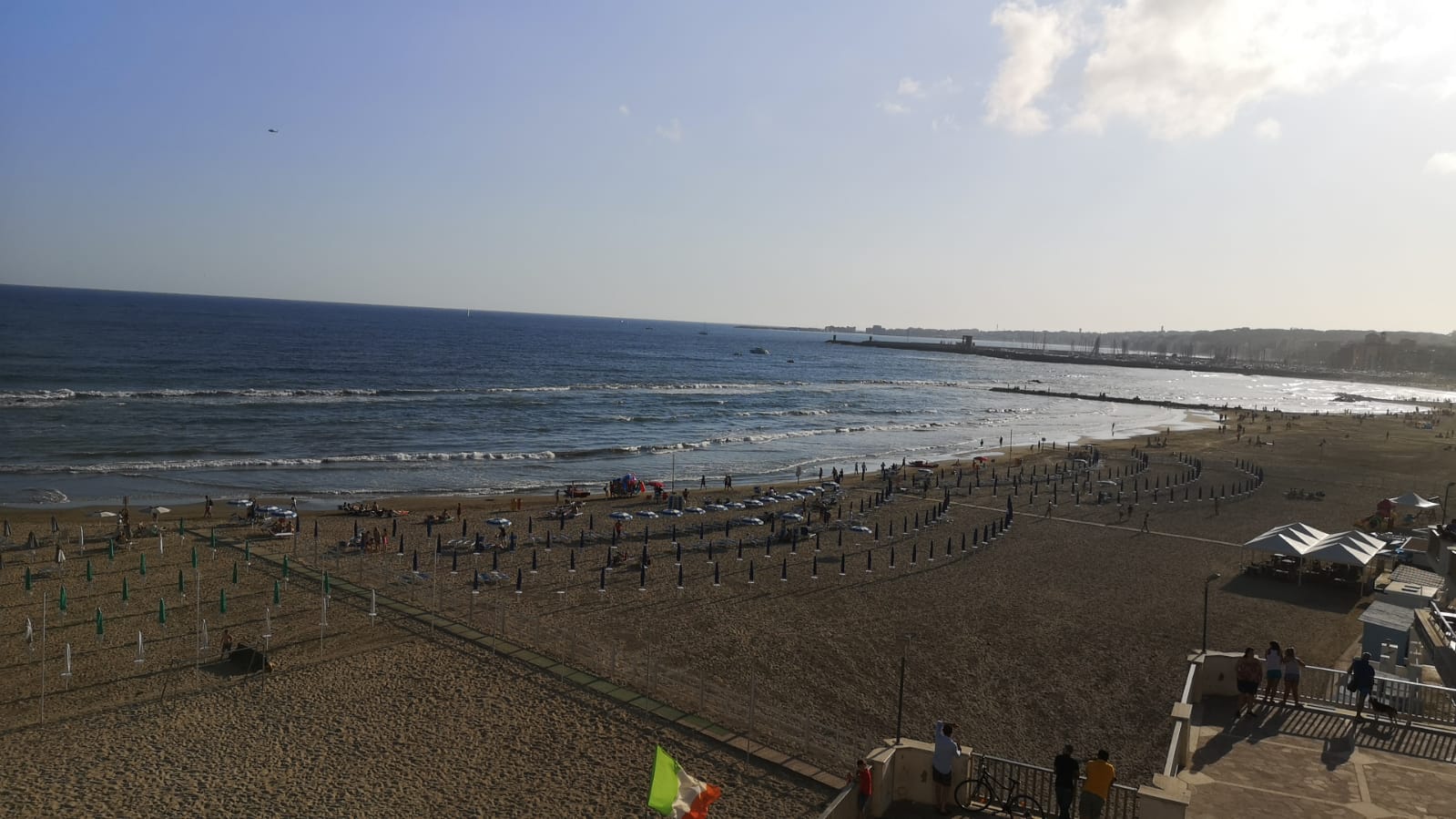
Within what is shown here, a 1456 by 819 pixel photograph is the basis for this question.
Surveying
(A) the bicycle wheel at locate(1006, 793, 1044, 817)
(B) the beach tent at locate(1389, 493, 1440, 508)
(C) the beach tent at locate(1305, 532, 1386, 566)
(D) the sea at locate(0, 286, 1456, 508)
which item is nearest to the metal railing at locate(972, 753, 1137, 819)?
(A) the bicycle wheel at locate(1006, 793, 1044, 817)

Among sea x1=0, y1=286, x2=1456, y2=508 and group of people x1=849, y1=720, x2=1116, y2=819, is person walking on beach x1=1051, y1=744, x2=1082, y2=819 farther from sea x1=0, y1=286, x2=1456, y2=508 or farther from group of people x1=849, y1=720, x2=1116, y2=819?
sea x1=0, y1=286, x2=1456, y2=508

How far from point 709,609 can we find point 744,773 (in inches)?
339

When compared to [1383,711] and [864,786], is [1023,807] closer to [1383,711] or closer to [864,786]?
[864,786]

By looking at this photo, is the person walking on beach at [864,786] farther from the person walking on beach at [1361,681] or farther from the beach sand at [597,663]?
the person walking on beach at [1361,681]

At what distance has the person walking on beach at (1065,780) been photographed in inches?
394

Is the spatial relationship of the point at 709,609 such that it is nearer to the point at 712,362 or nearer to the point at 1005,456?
the point at 1005,456

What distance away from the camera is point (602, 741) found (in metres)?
15.0

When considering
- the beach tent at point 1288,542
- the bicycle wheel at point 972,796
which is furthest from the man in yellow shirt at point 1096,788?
the beach tent at point 1288,542

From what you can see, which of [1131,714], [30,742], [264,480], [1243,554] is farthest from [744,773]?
[264,480]

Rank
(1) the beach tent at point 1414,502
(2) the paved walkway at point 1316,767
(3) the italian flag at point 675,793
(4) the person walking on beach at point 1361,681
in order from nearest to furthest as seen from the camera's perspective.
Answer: (3) the italian flag at point 675,793 → (2) the paved walkway at point 1316,767 → (4) the person walking on beach at point 1361,681 → (1) the beach tent at point 1414,502

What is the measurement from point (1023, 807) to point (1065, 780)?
793 millimetres

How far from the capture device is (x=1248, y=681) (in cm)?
1296

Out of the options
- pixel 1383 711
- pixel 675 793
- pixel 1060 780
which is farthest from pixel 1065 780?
pixel 1383 711

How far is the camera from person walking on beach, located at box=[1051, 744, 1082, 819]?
10.0 metres
